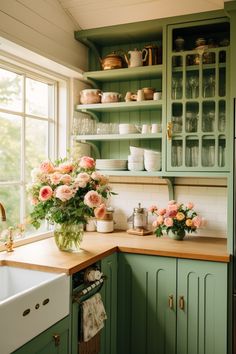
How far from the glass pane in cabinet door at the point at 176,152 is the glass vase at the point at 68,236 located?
2.90 feet

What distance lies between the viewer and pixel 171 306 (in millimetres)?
2668

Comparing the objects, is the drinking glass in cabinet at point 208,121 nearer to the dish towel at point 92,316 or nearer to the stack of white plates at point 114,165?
the stack of white plates at point 114,165

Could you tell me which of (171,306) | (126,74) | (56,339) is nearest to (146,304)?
(171,306)

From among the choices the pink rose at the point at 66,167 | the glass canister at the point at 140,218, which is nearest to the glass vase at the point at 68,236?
the pink rose at the point at 66,167

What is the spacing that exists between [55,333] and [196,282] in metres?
1.02

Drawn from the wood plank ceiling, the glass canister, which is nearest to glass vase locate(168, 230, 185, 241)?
the glass canister

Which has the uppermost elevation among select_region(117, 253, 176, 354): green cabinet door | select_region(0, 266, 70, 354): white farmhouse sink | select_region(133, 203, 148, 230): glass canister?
select_region(133, 203, 148, 230): glass canister

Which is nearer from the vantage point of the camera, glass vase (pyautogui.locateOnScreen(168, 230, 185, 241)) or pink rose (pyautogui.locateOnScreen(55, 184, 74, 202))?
pink rose (pyautogui.locateOnScreen(55, 184, 74, 202))

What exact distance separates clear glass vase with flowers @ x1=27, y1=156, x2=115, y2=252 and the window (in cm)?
40

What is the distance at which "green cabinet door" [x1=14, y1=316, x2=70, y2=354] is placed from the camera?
1833mm

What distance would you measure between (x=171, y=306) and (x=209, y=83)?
1.59 m

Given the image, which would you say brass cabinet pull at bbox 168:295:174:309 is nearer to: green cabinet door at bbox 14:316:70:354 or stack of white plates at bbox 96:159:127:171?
green cabinet door at bbox 14:316:70:354

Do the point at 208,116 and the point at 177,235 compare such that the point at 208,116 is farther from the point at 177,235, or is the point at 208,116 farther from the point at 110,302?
the point at 110,302

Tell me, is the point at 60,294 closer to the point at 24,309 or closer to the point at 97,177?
the point at 24,309
